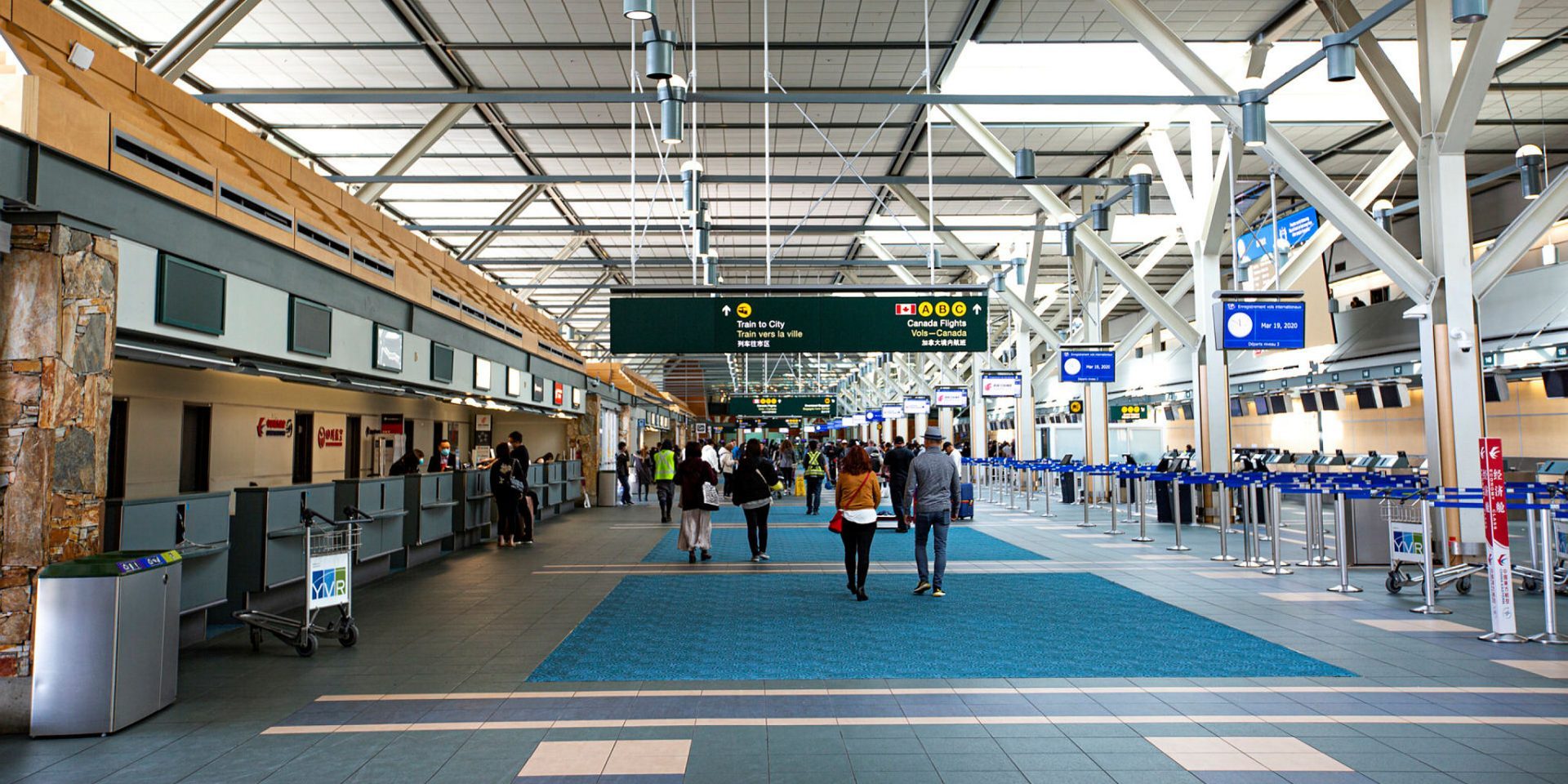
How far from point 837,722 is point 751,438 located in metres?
9.92

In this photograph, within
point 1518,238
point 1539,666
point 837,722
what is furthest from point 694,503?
point 1518,238

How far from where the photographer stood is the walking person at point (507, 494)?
1440 cm

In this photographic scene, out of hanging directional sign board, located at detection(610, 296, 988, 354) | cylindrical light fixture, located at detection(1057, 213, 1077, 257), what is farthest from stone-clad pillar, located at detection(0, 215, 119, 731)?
cylindrical light fixture, located at detection(1057, 213, 1077, 257)

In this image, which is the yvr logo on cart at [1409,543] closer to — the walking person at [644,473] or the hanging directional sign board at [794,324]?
the hanging directional sign board at [794,324]

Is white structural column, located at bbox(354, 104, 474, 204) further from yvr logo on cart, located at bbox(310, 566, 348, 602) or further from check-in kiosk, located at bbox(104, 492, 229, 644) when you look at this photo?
yvr logo on cart, located at bbox(310, 566, 348, 602)

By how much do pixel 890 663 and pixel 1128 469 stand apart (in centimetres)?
1134

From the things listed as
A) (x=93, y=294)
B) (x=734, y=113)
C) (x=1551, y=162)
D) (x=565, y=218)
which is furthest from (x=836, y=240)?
(x=93, y=294)

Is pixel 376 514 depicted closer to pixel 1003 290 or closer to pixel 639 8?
pixel 639 8

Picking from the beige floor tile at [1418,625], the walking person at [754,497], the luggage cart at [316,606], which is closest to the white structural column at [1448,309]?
the beige floor tile at [1418,625]

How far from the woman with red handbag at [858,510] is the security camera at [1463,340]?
7.87 m

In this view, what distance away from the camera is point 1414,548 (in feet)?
30.7

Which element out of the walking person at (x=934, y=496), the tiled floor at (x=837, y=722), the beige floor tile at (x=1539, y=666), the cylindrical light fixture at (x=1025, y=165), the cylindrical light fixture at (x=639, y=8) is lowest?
the beige floor tile at (x=1539, y=666)

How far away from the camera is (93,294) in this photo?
5.47 m

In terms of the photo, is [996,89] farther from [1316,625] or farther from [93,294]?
[93,294]
